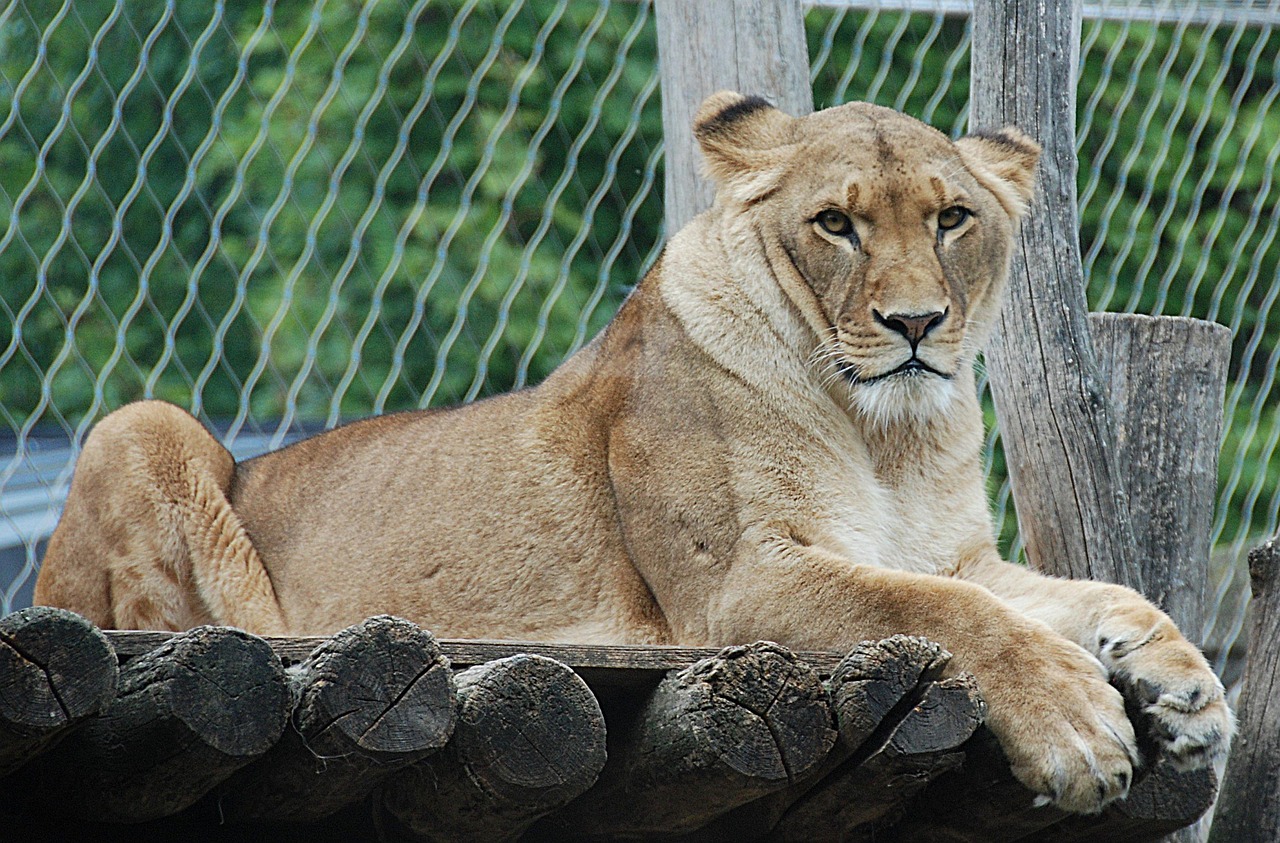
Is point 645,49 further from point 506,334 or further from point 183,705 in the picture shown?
point 183,705

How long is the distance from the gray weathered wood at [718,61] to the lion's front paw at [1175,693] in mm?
1713

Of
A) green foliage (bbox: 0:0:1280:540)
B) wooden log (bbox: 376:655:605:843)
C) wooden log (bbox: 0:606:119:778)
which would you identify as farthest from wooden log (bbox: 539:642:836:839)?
green foliage (bbox: 0:0:1280:540)

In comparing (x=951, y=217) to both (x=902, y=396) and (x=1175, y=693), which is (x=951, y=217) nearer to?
(x=902, y=396)

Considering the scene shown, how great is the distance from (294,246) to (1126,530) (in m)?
3.11

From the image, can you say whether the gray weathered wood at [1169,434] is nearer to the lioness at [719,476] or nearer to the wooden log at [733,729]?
the lioness at [719,476]

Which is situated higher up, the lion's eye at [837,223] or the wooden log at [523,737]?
the lion's eye at [837,223]

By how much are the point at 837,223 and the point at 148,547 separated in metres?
1.55

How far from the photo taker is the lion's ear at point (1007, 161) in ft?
10.6

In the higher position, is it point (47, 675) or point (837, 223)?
point (837, 223)

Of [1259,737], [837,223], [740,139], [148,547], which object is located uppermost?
[740,139]

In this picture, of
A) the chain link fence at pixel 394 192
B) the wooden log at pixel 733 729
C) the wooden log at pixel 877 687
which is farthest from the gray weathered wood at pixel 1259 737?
the chain link fence at pixel 394 192

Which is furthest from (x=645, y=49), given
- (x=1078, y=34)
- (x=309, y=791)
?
(x=309, y=791)

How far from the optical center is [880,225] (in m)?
2.99

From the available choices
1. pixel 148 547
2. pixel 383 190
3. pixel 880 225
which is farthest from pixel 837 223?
pixel 383 190
